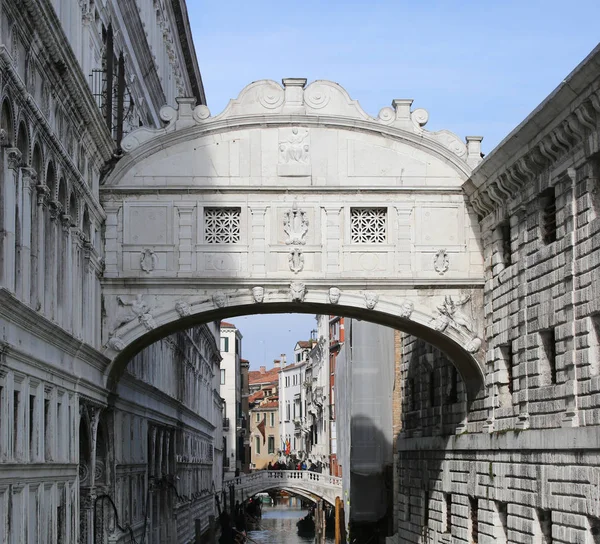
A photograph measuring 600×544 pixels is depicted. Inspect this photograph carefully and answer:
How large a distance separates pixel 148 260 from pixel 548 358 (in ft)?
23.2

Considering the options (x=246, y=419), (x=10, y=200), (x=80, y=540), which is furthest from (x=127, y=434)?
(x=246, y=419)

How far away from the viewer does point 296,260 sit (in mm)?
22281

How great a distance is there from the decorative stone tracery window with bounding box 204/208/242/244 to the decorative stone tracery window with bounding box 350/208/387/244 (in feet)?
6.54

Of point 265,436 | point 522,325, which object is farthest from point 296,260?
point 265,436

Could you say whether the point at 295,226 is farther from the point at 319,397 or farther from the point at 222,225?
the point at 319,397

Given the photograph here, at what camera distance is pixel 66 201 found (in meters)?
19.2

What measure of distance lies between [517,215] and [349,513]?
2028cm

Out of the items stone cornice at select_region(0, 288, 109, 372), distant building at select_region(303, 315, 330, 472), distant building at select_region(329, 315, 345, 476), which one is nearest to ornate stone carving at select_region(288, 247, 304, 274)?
stone cornice at select_region(0, 288, 109, 372)

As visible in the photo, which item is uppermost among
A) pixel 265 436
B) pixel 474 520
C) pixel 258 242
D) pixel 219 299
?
pixel 258 242

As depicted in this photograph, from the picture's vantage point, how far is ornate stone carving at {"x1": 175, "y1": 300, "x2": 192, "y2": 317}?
22125mm

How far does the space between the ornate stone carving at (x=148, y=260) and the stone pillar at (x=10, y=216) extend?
6587mm

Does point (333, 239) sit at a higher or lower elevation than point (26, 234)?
higher

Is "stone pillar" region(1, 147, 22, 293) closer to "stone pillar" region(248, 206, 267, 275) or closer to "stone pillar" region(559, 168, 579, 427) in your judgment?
"stone pillar" region(248, 206, 267, 275)

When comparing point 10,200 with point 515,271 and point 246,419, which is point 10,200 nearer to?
point 515,271
